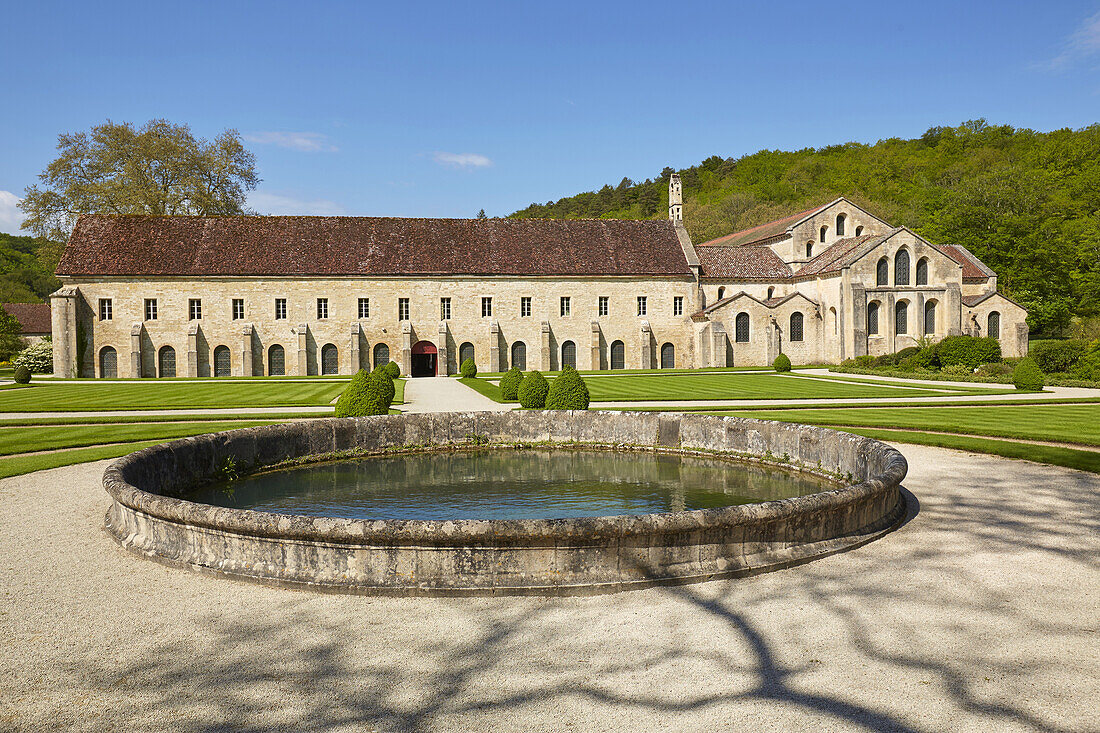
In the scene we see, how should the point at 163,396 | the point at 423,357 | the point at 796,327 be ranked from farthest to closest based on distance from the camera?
the point at 796,327 → the point at 423,357 → the point at 163,396

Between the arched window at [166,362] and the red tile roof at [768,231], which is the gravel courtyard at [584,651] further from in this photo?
the red tile roof at [768,231]

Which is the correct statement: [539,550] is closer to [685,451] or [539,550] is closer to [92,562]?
[92,562]

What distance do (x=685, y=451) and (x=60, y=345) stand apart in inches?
1716

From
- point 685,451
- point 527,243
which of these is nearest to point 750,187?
point 527,243

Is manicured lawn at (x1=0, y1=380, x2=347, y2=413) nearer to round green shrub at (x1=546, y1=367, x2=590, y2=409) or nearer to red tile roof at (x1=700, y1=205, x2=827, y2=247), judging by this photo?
round green shrub at (x1=546, y1=367, x2=590, y2=409)

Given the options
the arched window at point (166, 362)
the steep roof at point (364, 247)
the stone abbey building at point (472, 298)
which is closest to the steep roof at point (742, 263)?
the stone abbey building at point (472, 298)

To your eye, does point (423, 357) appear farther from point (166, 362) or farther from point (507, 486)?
point (507, 486)

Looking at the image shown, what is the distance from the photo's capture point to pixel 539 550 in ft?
20.8

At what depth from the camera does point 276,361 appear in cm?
4569

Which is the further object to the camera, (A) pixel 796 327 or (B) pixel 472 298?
(A) pixel 796 327

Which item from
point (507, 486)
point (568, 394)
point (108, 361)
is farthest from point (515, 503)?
point (108, 361)

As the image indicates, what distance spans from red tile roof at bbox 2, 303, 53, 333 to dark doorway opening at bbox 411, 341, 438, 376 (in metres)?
40.8

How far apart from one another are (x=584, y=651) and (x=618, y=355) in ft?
146

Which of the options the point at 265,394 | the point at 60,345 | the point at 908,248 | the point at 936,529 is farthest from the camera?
the point at 908,248
